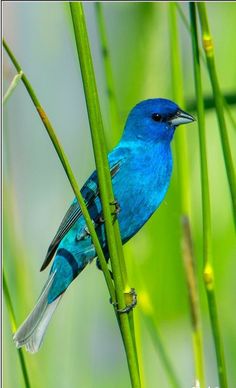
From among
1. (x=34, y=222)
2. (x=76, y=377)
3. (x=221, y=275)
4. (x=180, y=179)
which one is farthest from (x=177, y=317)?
(x=180, y=179)

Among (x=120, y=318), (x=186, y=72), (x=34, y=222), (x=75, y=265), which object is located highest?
(x=186, y=72)

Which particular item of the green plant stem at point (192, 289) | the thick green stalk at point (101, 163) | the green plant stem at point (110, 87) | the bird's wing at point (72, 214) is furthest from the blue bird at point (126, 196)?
the thick green stalk at point (101, 163)

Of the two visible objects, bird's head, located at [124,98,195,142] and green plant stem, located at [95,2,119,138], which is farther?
bird's head, located at [124,98,195,142]

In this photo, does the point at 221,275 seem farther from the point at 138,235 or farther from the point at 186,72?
the point at 186,72

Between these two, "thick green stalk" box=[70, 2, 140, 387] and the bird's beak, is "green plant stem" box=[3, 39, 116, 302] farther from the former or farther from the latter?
the bird's beak

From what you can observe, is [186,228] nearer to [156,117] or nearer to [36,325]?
[36,325]

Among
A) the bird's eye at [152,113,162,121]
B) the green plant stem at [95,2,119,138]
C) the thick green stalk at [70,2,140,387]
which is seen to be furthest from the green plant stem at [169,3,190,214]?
the bird's eye at [152,113,162,121]

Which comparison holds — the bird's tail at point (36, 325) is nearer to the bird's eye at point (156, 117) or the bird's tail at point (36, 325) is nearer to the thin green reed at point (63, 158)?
the thin green reed at point (63, 158)
